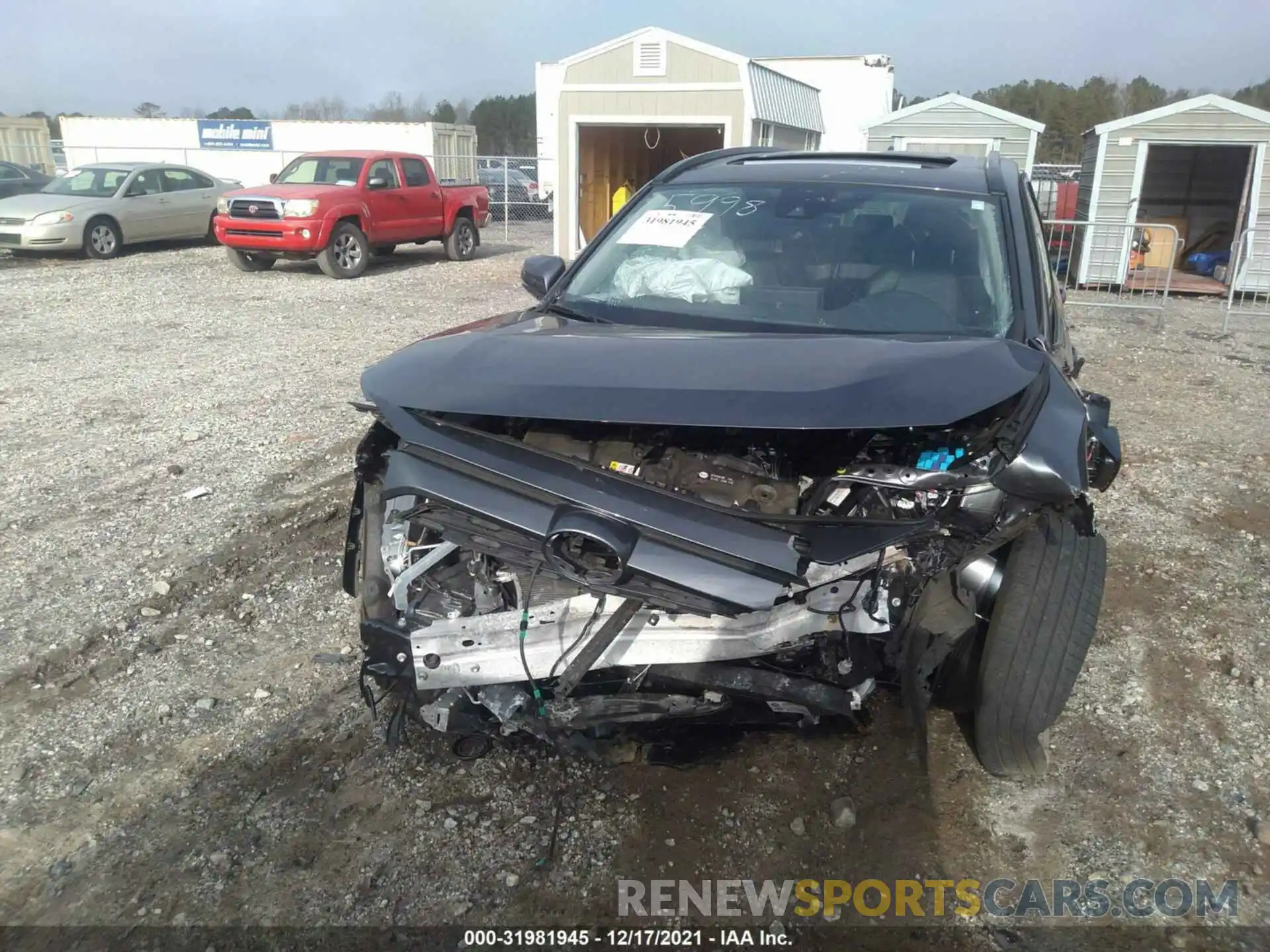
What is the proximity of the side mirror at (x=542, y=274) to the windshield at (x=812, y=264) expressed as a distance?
13 cm

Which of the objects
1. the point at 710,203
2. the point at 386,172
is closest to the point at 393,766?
the point at 710,203

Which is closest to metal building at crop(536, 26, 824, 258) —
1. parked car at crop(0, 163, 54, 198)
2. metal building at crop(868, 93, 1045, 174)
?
metal building at crop(868, 93, 1045, 174)

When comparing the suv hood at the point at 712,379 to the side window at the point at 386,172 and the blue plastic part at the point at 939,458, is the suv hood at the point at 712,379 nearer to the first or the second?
the blue plastic part at the point at 939,458

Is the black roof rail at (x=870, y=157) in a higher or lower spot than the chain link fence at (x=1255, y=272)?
higher

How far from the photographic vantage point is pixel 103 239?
15477 mm

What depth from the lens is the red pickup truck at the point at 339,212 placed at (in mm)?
13594

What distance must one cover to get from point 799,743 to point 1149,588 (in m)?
2.24

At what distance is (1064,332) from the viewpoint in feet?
11.9

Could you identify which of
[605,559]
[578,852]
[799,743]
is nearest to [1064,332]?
[799,743]

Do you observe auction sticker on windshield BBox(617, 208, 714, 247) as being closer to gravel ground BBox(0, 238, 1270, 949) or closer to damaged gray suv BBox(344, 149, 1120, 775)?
damaged gray suv BBox(344, 149, 1120, 775)

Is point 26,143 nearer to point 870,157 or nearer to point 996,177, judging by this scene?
point 870,157

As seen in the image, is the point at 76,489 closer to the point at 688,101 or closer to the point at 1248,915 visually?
the point at 1248,915

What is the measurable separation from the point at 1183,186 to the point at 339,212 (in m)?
14.6

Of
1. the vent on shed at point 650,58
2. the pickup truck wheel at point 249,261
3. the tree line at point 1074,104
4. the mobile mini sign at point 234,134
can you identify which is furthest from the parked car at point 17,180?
the tree line at point 1074,104
